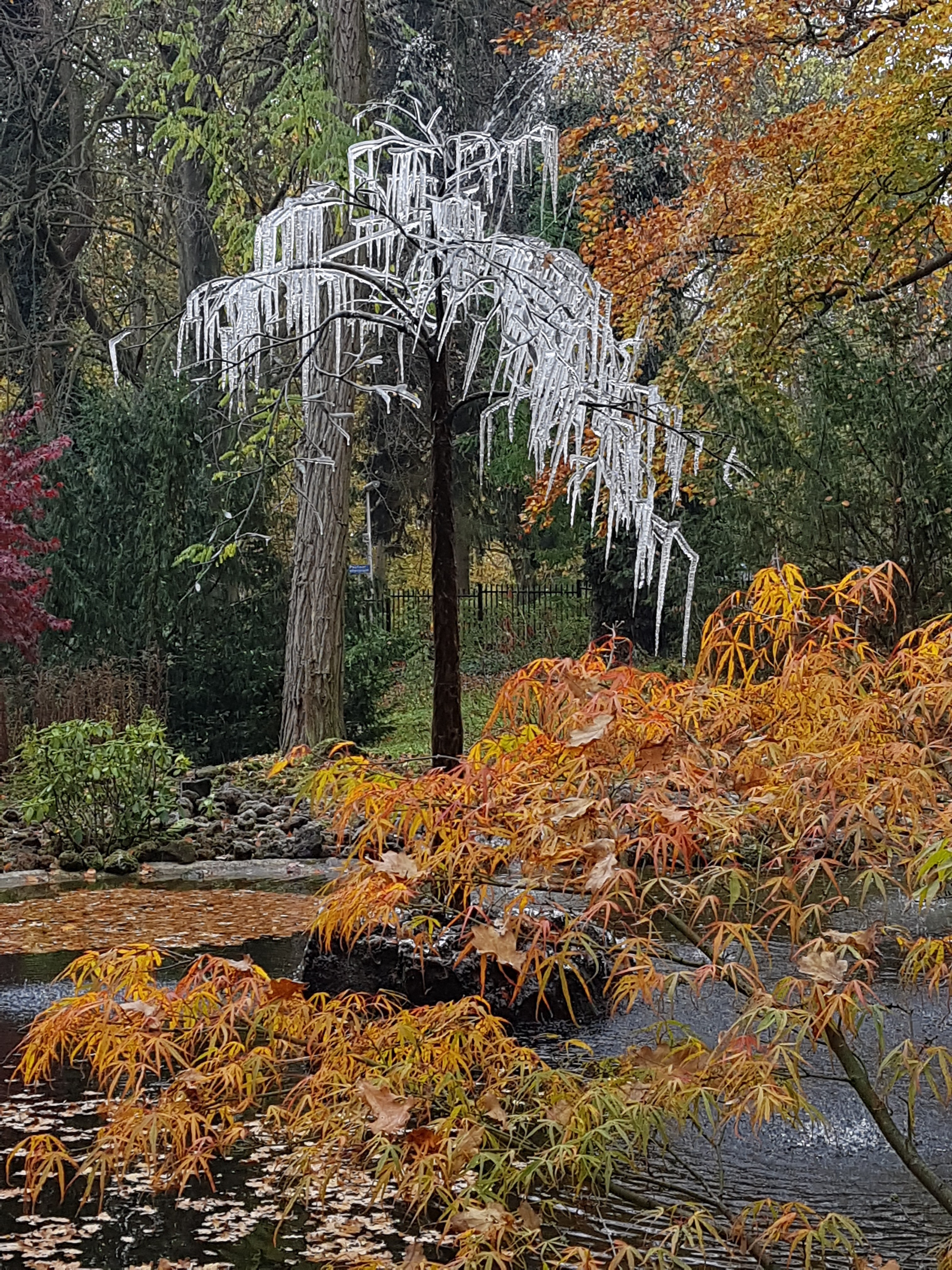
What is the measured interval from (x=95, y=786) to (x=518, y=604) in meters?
12.0

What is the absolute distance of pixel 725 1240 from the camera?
3.47 m

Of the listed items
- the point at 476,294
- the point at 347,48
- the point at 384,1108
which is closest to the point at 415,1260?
the point at 384,1108

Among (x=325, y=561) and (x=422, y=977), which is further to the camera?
(x=325, y=561)

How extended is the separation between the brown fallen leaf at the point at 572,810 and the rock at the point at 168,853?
258 inches

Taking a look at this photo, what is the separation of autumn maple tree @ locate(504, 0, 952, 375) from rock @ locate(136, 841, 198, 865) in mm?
7296

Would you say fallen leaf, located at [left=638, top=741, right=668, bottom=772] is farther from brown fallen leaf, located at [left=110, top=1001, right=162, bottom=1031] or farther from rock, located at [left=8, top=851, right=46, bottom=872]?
rock, located at [left=8, top=851, right=46, bottom=872]

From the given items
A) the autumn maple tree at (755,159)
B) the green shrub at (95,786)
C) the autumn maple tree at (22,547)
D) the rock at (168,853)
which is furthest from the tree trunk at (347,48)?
the rock at (168,853)

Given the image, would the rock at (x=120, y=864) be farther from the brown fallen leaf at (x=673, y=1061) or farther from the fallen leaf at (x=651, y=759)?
the fallen leaf at (x=651, y=759)

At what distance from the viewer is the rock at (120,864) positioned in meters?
8.69

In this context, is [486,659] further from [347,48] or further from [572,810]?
[572,810]

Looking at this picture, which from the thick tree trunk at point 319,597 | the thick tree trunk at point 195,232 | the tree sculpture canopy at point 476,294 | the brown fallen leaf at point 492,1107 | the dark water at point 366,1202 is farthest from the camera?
the thick tree trunk at point 195,232

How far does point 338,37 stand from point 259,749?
669 cm

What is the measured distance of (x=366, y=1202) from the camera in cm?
366

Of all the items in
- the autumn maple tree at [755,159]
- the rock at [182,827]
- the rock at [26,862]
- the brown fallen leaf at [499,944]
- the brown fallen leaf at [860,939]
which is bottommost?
the rock at [26,862]
